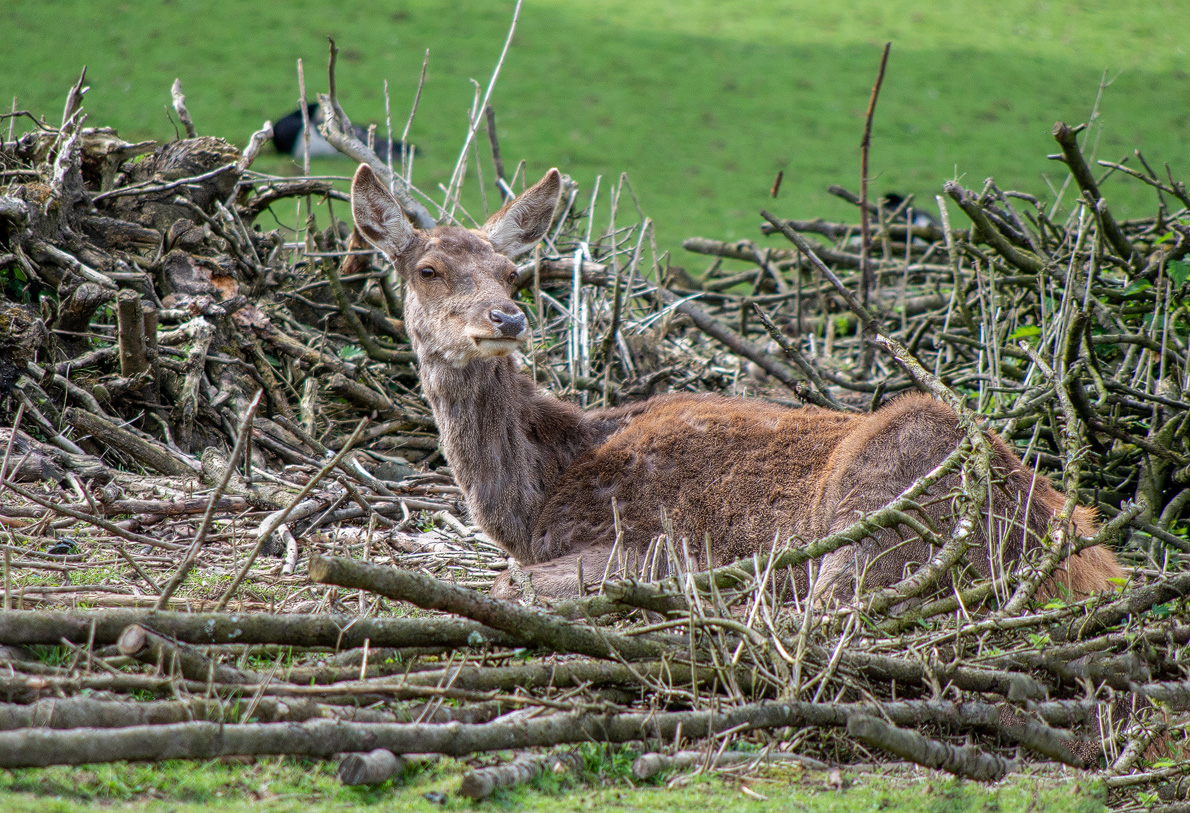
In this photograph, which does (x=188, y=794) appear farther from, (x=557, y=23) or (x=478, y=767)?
(x=557, y=23)

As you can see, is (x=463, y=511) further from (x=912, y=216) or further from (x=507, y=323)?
(x=912, y=216)

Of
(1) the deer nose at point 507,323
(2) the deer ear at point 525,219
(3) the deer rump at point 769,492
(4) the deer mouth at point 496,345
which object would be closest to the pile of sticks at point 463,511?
(3) the deer rump at point 769,492

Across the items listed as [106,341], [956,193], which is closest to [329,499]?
[106,341]

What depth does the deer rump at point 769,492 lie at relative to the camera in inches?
143

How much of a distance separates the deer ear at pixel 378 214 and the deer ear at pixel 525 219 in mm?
471

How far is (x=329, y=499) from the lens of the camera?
15.3 ft

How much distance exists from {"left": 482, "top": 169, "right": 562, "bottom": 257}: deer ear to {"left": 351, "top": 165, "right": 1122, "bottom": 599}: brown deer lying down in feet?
0.67

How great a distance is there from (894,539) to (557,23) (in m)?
16.1

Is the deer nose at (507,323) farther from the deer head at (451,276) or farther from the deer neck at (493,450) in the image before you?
the deer neck at (493,450)

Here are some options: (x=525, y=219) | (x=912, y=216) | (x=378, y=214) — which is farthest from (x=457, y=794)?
(x=912, y=216)

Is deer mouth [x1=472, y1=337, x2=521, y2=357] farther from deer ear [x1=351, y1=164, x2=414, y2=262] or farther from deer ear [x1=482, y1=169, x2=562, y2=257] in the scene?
deer ear [x1=482, y1=169, x2=562, y2=257]

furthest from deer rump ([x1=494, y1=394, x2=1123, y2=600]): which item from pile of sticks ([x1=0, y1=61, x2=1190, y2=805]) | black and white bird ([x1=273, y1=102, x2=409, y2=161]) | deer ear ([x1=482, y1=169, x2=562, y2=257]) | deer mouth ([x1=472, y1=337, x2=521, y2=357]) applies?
black and white bird ([x1=273, y1=102, x2=409, y2=161])

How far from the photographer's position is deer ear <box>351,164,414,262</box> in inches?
180

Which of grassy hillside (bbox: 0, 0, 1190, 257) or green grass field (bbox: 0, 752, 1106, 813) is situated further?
grassy hillside (bbox: 0, 0, 1190, 257)
